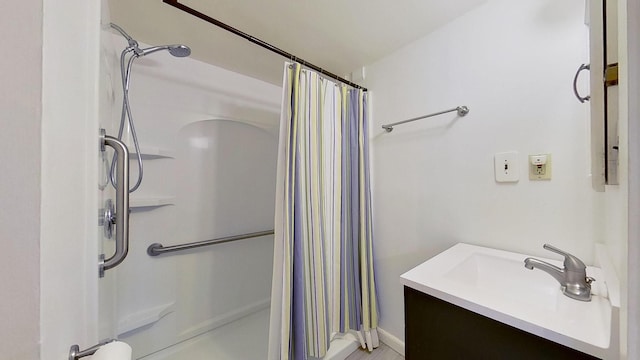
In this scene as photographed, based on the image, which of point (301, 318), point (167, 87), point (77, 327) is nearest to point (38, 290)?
point (77, 327)

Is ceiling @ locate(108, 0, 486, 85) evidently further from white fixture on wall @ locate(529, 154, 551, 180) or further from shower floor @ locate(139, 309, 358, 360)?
shower floor @ locate(139, 309, 358, 360)

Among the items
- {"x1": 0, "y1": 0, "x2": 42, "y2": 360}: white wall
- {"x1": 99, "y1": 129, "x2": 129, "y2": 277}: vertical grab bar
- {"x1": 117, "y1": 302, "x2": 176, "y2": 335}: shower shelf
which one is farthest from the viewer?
{"x1": 117, "y1": 302, "x2": 176, "y2": 335}: shower shelf

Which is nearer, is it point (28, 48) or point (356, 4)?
point (28, 48)

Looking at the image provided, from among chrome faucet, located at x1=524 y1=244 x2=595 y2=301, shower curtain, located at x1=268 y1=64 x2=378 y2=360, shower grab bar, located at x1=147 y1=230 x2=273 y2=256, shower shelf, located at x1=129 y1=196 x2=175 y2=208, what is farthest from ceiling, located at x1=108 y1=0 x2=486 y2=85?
shower grab bar, located at x1=147 y1=230 x2=273 y2=256

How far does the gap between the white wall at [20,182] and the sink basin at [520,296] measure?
0.89 m

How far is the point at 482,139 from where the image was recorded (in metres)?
1.10

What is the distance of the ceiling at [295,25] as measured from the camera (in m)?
1.08

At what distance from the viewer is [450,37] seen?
1.21 metres

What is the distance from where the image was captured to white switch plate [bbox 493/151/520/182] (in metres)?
1.00

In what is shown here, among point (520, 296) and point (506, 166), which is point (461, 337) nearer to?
point (520, 296)

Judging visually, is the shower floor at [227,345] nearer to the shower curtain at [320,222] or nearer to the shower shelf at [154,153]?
the shower curtain at [320,222]

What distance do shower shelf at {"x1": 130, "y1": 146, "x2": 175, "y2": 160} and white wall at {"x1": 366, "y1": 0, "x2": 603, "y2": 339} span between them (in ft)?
4.72

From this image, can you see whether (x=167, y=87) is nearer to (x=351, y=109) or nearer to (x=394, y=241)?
(x=351, y=109)

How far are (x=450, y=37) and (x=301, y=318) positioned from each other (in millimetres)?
1664
